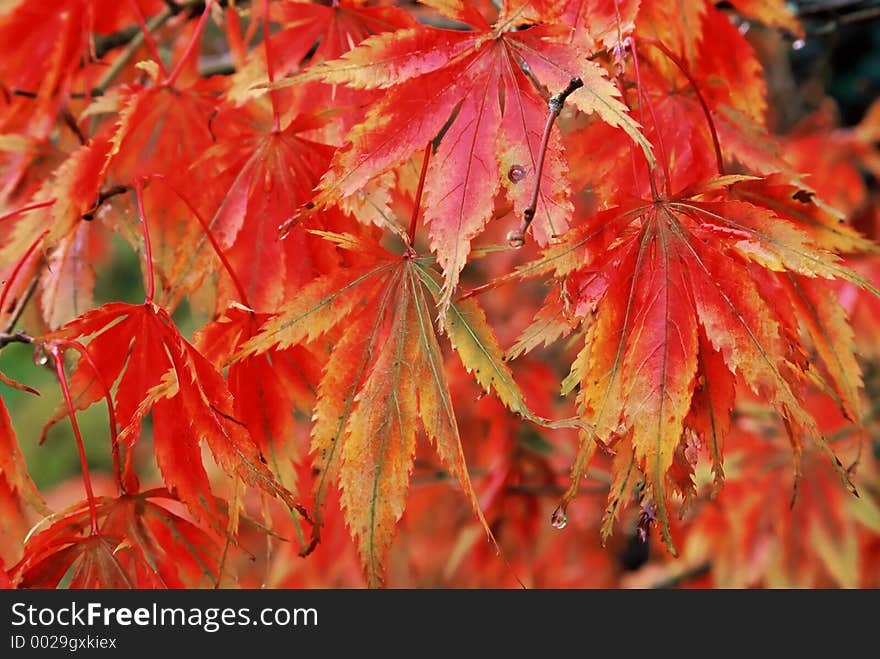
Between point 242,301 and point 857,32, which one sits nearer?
point 242,301

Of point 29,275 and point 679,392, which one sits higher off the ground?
point 29,275

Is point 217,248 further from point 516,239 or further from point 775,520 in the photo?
point 775,520

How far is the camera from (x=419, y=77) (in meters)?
0.69

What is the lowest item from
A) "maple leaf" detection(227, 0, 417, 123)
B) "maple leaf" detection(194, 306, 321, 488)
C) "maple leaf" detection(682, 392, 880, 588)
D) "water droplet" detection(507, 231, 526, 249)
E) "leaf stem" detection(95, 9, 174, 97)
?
"maple leaf" detection(682, 392, 880, 588)

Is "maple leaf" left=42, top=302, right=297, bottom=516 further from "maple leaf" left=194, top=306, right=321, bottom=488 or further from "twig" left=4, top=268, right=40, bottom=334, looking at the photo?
"twig" left=4, top=268, right=40, bottom=334

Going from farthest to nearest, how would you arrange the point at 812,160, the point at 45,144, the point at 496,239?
the point at 496,239 < the point at 812,160 < the point at 45,144

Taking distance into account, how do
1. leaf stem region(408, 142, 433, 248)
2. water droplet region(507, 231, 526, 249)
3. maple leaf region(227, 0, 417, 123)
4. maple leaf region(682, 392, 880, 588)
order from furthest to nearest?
maple leaf region(682, 392, 880, 588), maple leaf region(227, 0, 417, 123), leaf stem region(408, 142, 433, 248), water droplet region(507, 231, 526, 249)

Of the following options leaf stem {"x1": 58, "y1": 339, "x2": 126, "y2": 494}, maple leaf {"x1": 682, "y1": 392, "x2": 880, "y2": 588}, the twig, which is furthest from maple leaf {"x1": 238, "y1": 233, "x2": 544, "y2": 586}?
maple leaf {"x1": 682, "y1": 392, "x2": 880, "y2": 588}

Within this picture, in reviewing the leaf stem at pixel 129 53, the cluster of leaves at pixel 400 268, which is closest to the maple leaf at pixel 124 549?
the cluster of leaves at pixel 400 268

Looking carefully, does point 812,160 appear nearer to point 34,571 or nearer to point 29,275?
point 29,275

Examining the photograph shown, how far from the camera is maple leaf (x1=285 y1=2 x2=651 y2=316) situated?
0.65 m

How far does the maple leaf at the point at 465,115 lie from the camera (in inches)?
25.5
